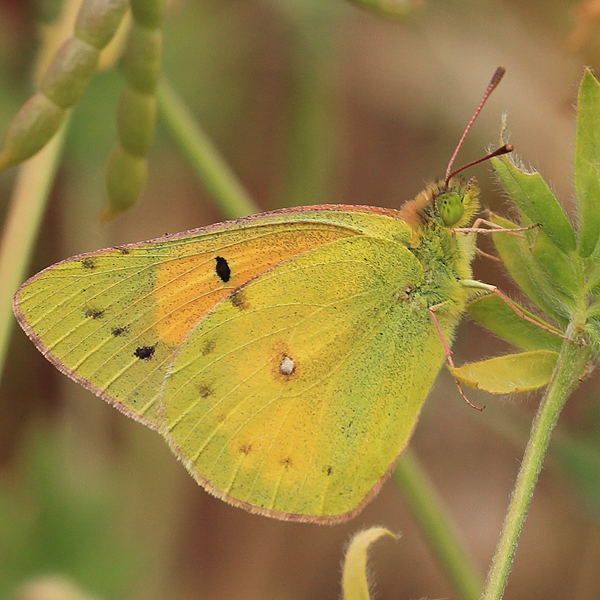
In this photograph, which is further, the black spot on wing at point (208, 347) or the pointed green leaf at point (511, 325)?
the black spot on wing at point (208, 347)

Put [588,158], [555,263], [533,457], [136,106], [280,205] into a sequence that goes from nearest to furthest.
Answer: [533,457]
[588,158]
[555,263]
[136,106]
[280,205]

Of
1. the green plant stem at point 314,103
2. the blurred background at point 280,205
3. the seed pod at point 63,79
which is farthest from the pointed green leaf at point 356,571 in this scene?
the green plant stem at point 314,103

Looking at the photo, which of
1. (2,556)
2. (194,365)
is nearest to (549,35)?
(194,365)

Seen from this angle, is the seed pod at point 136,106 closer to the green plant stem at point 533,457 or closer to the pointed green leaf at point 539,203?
the pointed green leaf at point 539,203

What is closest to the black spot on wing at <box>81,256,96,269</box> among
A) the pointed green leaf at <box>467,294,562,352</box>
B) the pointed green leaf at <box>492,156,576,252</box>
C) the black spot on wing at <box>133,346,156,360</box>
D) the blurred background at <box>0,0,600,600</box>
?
the black spot on wing at <box>133,346,156,360</box>

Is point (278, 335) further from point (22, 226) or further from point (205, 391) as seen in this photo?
point (22, 226)

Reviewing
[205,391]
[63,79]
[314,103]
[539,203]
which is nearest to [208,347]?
[205,391]
